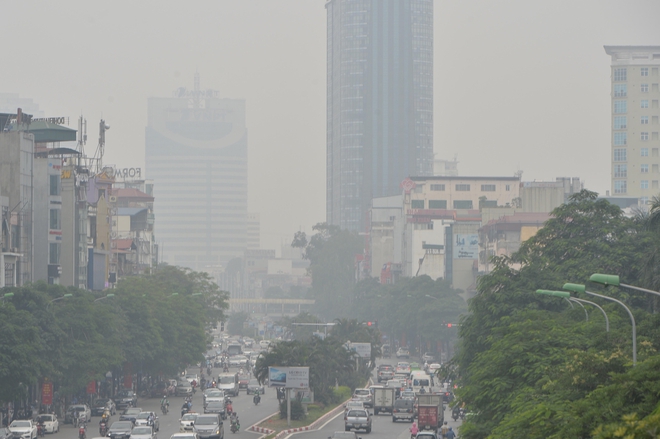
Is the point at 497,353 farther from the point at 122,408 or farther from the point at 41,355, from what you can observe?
the point at 122,408

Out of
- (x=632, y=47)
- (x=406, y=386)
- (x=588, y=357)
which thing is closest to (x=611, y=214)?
(x=406, y=386)

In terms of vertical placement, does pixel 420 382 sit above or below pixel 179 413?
above

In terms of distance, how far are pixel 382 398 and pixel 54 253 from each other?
34.2 meters

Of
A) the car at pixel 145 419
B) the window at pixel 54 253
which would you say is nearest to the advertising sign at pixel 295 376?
the car at pixel 145 419

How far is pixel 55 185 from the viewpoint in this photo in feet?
331

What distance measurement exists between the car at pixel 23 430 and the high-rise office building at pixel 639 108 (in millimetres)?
152734

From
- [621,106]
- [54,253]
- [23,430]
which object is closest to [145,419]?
[23,430]

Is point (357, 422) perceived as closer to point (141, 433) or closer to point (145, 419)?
point (145, 419)

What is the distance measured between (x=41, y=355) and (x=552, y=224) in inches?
1201

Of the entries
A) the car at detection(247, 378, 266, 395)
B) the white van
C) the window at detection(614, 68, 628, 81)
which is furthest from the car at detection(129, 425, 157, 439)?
the window at detection(614, 68, 628, 81)

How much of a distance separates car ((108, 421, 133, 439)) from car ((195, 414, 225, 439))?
316 cm

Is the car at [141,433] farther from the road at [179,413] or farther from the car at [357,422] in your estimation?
the car at [357,422]

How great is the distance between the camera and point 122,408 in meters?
83.9

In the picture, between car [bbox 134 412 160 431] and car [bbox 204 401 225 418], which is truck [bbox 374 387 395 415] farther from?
car [bbox 134 412 160 431]
